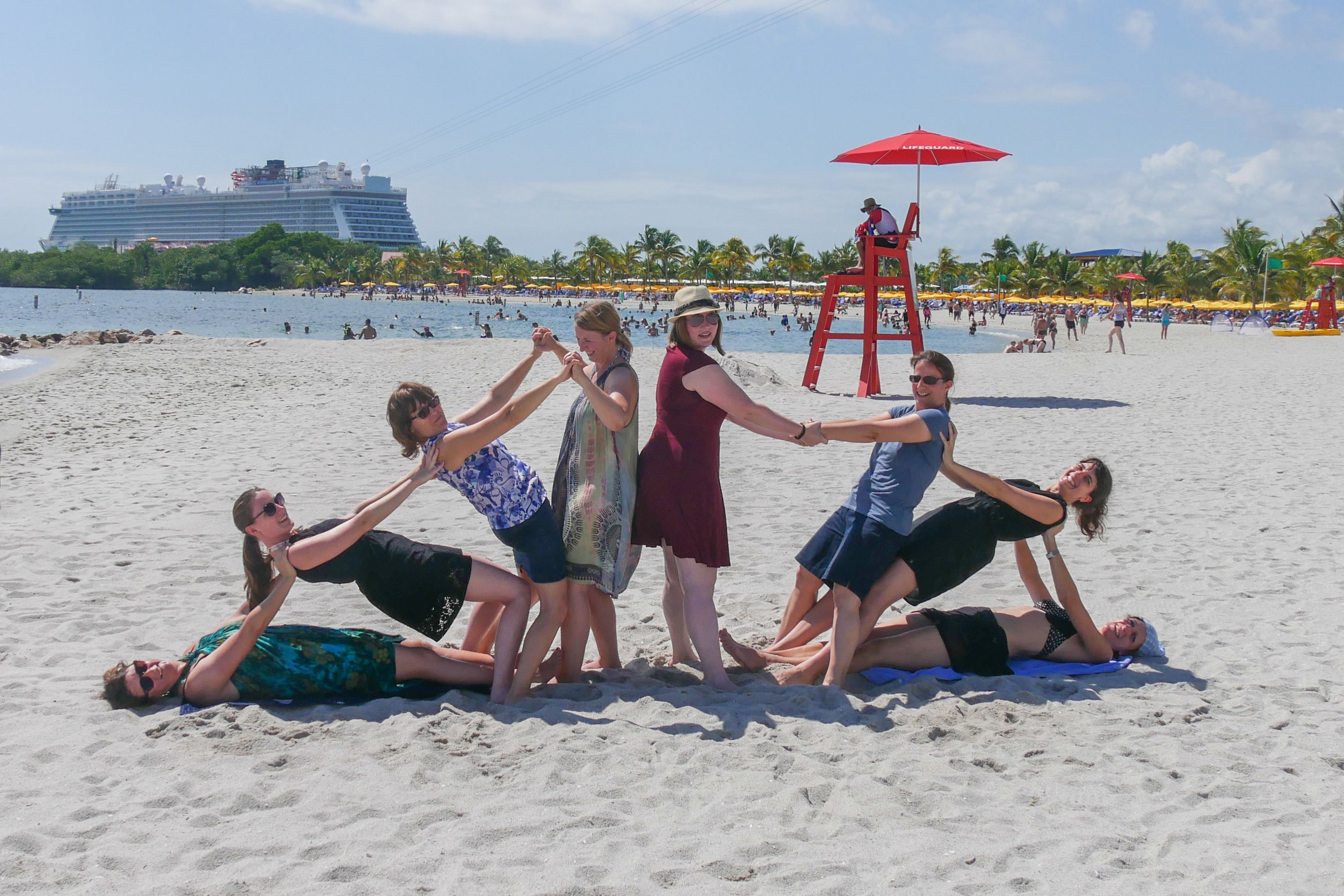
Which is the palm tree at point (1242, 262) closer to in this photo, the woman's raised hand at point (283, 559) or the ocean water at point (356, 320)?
the ocean water at point (356, 320)

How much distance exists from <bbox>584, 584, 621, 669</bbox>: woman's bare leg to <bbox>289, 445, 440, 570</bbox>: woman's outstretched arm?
34.5 inches

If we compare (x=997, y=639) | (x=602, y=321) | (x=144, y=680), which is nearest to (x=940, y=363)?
(x=997, y=639)

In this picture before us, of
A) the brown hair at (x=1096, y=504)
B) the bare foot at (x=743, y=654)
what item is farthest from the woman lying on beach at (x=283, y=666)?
the brown hair at (x=1096, y=504)

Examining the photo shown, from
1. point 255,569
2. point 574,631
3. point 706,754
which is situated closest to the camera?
point 706,754

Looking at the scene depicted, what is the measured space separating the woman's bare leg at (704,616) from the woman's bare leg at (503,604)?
0.64 m

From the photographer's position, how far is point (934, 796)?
10.2 feet

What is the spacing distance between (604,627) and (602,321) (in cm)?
132

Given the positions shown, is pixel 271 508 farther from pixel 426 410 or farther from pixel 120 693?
pixel 120 693

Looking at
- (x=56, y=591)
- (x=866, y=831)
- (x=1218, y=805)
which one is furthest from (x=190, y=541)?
(x=1218, y=805)

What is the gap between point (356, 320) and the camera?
58.8 m

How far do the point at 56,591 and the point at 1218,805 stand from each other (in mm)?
5448

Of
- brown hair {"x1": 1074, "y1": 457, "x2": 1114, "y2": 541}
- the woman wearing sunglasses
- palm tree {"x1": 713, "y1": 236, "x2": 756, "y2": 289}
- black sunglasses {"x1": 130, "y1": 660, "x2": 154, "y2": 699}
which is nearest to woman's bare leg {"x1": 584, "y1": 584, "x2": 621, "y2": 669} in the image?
the woman wearing sunglasses

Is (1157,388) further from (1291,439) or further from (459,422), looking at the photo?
(459,422)

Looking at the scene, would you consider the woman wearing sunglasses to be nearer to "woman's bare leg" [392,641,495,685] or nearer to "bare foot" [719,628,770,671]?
"bare foot" [719,628,770,671]
